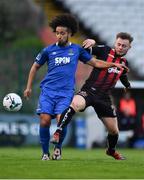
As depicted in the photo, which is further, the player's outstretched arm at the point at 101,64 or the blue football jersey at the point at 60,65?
the player's outstretched arm at the point at 101,64

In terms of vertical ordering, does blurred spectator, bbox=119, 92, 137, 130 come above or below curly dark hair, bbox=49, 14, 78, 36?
below

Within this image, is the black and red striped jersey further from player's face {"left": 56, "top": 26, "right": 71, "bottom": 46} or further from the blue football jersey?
player's face {"left": 56, "top": 26, "right": 71, "bottom": 46}

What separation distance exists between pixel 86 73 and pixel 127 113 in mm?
1816

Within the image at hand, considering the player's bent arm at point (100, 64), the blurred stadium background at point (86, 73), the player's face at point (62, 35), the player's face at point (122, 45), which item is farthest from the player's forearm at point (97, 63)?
the blurred stadium background at point (86, 73)

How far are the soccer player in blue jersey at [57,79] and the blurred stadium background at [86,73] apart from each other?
9.67m

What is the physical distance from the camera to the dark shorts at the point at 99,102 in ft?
43.3

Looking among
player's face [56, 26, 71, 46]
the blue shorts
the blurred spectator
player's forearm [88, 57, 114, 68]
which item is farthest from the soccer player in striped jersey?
the blurred spectator

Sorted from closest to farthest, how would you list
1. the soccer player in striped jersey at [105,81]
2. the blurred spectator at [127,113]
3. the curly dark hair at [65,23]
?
1. the curly dark hair at [65,23]
2. the soccer player in striped jersey at [105,81]
3. the blurred spectator at [127,113]

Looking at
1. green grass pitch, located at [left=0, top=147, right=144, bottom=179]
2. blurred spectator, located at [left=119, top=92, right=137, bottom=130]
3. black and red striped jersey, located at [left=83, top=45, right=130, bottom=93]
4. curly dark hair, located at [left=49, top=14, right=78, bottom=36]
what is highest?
curly dark hair, located at [left=49, top=14, right=78, bottom=36]

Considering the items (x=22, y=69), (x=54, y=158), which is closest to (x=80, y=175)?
(x=54, y=158)

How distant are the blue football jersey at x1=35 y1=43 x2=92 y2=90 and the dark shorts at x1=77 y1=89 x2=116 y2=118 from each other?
47 cm

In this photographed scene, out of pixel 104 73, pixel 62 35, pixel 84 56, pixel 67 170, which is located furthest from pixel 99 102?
pixel 67 170

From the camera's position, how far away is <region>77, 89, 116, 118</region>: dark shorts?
1320 cm

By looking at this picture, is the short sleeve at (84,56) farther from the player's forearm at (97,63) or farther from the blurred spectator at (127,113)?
the blurred spectator at (127,113)
